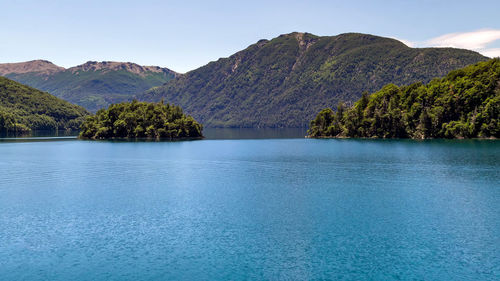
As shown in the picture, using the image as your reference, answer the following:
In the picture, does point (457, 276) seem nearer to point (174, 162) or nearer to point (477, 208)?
point (477, 208)

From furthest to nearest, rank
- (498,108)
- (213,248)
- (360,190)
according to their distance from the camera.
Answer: (498,108), (360,190), (213,248)

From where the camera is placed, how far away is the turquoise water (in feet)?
94.4

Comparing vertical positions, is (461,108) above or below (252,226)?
above

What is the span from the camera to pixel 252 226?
39781mm

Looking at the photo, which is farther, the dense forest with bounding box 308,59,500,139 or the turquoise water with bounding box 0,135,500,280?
the dense forest with bounding box 308,59,500,139

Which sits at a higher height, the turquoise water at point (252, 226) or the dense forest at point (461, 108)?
the dense forest at point (461, 108)

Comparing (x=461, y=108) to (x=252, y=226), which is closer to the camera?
(x=252, y=226)

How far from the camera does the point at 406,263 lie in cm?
2950

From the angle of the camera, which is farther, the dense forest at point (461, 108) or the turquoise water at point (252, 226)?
the dense forest at point (461, 108)

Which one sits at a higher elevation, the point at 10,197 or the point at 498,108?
the point at 498,108

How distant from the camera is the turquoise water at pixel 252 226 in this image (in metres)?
28.8

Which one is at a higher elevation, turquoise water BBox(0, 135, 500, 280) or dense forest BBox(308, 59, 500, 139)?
dense forest BBox(308, 59, 500, 139)

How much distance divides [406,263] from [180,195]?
115ft

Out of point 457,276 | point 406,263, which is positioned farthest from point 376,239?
point 457,276
